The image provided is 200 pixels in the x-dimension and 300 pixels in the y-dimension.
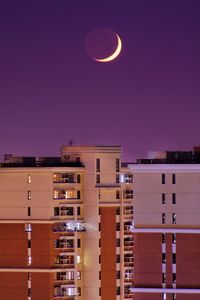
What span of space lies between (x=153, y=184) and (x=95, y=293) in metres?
3.38

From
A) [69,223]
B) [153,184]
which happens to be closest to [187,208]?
[153,184]

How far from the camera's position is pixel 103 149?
14.0 m

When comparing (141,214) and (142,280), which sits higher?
(141,214)

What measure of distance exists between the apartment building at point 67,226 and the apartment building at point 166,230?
2301 mm

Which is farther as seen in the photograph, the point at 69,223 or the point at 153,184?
the point at 69,223

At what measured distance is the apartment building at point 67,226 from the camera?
13031 millimetres

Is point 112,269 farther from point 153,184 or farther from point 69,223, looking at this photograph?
point 153,184

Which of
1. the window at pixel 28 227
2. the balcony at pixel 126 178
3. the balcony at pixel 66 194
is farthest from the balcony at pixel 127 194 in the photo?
the window at pixel 28 227

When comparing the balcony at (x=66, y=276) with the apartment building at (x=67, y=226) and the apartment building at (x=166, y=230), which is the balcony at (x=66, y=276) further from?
the apartment building at (x=166, y=230)

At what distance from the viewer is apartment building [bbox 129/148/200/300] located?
11195 millimetres

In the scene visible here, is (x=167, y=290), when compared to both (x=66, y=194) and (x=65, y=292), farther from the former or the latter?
(x=66, y=194)

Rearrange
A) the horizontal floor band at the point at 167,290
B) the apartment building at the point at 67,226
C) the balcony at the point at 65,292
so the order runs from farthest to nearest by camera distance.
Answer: the balcony at the point at 65,292, the apartment building at the point at 67,226, the horizontal floor band at the point at 167,290

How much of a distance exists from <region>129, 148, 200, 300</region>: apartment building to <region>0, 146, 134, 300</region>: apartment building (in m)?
2.30

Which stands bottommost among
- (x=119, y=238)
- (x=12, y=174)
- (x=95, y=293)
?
(x=95, y=293)
